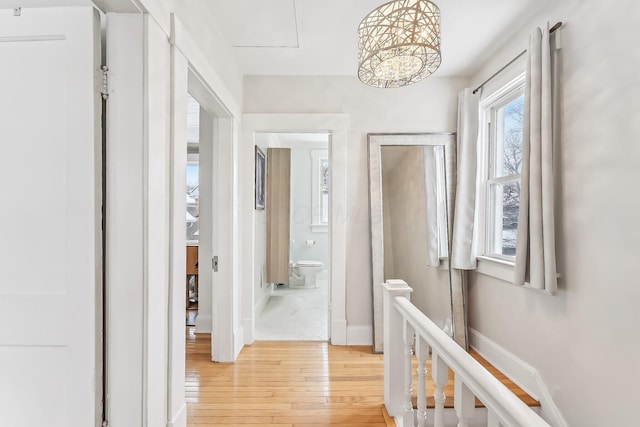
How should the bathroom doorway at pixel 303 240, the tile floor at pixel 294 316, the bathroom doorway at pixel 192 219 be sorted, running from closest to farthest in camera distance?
the tile floor at pixel 294 316, the bathroom doorway at pixel 192 219, the bathroom doorway at pixel 303 240

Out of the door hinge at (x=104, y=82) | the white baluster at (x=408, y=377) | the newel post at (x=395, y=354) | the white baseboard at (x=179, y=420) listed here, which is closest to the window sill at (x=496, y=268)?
the newel post at (x=395, y=354)

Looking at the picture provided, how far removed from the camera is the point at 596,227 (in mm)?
1651

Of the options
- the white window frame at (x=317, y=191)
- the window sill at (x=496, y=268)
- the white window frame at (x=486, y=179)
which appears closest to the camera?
the window sill at (x=496, y=268)

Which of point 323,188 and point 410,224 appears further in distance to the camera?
point 323,188

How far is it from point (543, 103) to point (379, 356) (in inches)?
87.3

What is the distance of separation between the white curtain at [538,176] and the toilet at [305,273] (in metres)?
3.42

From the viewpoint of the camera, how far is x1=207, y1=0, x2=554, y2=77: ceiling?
206cm

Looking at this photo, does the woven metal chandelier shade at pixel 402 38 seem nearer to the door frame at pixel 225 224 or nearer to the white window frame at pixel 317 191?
the door frame at pixel 225 224

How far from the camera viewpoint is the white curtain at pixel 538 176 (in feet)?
6.11

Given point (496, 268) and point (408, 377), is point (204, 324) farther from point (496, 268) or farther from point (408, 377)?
point (496, 268)

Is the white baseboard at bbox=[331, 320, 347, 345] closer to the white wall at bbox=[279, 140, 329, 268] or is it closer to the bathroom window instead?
the bathroom window

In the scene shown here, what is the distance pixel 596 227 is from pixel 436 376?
116 centimetres

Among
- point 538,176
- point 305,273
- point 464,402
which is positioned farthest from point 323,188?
point 464,402
